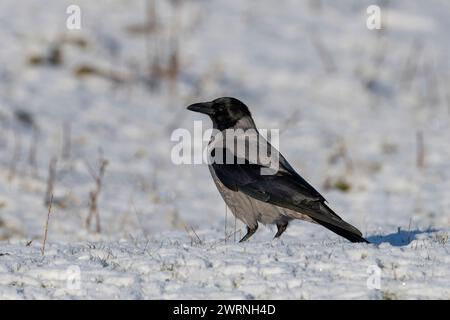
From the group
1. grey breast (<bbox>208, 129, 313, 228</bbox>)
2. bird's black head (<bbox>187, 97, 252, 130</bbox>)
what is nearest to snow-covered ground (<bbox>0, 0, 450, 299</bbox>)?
grey breast (<bbox>208, 129, 313, 228</bbox>)

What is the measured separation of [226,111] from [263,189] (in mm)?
1071

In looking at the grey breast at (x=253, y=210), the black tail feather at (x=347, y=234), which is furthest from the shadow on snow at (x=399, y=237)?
the grey breast at (x=253, y=210)

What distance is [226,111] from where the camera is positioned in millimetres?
7781

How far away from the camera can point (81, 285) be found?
555 centimetres

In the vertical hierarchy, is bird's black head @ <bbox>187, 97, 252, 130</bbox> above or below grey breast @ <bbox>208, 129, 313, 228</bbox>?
above

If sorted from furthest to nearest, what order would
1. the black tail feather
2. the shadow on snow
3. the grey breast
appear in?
the shadow on snow
the grey breast
the black tail feather

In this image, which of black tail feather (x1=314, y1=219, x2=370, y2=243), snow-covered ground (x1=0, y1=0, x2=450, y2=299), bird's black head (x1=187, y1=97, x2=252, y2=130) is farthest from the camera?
bird's black head (x1=187, y1=97, x2=252, y2=130)

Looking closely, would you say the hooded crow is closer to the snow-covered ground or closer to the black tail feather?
the black tail feather

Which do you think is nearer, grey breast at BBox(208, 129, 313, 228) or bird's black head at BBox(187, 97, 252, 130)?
grey breast at BBox(208, 129, 313, 228)

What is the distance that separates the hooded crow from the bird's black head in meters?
0.14

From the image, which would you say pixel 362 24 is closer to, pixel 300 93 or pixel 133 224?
pixel 300 93

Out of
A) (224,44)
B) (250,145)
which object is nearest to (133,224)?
(250,145)

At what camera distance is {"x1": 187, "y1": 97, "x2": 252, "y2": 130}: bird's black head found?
775cm

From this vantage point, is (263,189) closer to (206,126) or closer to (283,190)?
(283,190)
